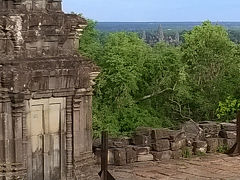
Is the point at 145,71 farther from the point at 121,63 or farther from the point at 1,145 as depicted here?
the point at 1,145

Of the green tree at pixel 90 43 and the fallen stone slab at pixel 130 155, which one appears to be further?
the green tree at pixel 90 43

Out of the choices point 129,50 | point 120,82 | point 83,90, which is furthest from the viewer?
point 129,50

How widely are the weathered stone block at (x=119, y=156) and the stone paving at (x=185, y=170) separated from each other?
0.14m

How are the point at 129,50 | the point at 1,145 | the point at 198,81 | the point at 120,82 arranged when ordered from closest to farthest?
the point at 1,145 < the point at 120,82 < the point at 129,50 < the point at 198,81

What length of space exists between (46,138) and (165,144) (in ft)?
16.0

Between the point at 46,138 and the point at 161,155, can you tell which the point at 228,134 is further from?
the point at 46,138

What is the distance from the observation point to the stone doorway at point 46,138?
30.9ft

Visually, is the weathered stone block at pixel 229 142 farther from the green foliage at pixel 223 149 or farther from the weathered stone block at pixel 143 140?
the weathered stone block at pixel 143 140

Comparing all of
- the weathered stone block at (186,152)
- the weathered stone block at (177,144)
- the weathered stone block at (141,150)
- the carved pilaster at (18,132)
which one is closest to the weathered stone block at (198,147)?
the weathered stone block at (186,152)

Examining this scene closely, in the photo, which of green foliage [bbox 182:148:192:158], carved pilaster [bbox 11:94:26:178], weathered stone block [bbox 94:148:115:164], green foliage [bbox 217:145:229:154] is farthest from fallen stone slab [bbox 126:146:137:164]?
carved pilaster [bbox 11:94:26:178]

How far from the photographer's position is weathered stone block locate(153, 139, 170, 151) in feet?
45.5

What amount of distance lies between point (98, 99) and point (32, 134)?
19722 mm

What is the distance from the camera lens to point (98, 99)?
29.1m

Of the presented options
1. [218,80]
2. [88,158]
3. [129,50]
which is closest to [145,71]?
[129,50]
